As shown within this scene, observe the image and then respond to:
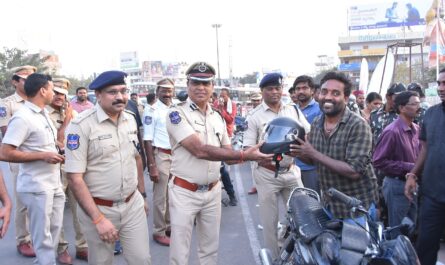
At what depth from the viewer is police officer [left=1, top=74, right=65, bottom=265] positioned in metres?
3.68

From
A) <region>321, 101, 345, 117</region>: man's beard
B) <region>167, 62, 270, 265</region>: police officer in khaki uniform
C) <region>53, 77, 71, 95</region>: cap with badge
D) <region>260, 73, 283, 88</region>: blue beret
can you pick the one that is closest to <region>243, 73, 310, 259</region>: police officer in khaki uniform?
<region>260, 73, 283, 88</region>: blue beret

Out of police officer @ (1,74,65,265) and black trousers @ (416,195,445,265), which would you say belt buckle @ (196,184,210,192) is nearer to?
police officer @ (1,74,65,265)

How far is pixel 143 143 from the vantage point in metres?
Result: 5.29

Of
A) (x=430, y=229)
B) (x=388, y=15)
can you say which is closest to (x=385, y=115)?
(x=430, y=229)

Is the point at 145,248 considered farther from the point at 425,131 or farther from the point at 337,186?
the point at 425,131

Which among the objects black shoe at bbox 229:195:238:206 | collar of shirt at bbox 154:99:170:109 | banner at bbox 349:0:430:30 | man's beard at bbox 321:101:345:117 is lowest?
black shoe at bbox 229:195:238:206

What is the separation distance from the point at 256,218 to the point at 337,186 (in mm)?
3188

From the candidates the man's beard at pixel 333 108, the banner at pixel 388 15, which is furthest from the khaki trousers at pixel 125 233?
the banner at pixel 388 15

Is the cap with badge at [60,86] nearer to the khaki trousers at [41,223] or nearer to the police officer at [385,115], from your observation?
the khaki trousers at [41,223]

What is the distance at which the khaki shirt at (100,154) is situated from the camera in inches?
117

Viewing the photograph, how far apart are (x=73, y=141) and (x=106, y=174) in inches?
13.2

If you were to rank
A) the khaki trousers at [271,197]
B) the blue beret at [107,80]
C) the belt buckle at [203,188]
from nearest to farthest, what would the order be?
the blue beret at [107,80]
the belt buckle at [203,188]
the khaki trousers at [271,197]

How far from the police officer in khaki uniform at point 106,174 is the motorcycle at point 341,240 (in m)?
1.11

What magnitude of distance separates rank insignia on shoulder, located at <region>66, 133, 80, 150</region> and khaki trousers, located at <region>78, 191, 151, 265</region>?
19.0 inches
